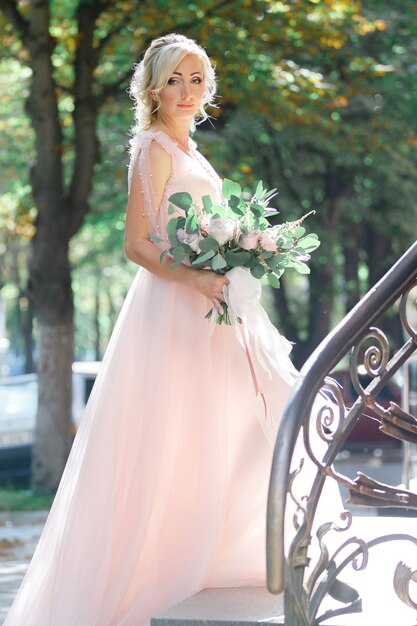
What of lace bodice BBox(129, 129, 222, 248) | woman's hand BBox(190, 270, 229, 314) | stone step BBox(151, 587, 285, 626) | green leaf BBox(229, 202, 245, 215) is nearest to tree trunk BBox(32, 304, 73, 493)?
lace bodice BBox(129, 129, 222, 248)

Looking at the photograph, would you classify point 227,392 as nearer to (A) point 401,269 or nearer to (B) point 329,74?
(A) point 401,269

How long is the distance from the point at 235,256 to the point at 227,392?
1.90ft

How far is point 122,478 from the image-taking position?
5043 millimetres

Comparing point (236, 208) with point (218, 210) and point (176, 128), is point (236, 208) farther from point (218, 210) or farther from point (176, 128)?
point (176, 128)

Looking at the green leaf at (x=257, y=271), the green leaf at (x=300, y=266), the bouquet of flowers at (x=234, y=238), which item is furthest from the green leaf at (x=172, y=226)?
the green leaf at (x=300, y=266)

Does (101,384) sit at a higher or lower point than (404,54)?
lower

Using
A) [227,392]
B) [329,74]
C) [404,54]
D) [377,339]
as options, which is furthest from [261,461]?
[404,54]

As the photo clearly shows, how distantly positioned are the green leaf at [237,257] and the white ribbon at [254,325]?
3 centimetres

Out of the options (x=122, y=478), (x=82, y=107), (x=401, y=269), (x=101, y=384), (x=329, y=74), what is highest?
(x=329, y=74)

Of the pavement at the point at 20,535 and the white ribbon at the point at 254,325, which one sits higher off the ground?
the white ribbon at the point at 254,325

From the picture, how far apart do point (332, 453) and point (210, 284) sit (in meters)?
1.35

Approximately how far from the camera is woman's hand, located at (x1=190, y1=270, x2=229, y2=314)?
16.3 ft

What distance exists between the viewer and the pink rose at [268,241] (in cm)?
491

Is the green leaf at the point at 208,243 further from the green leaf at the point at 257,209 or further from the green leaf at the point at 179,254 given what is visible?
the green leaf at the point at 257,209
